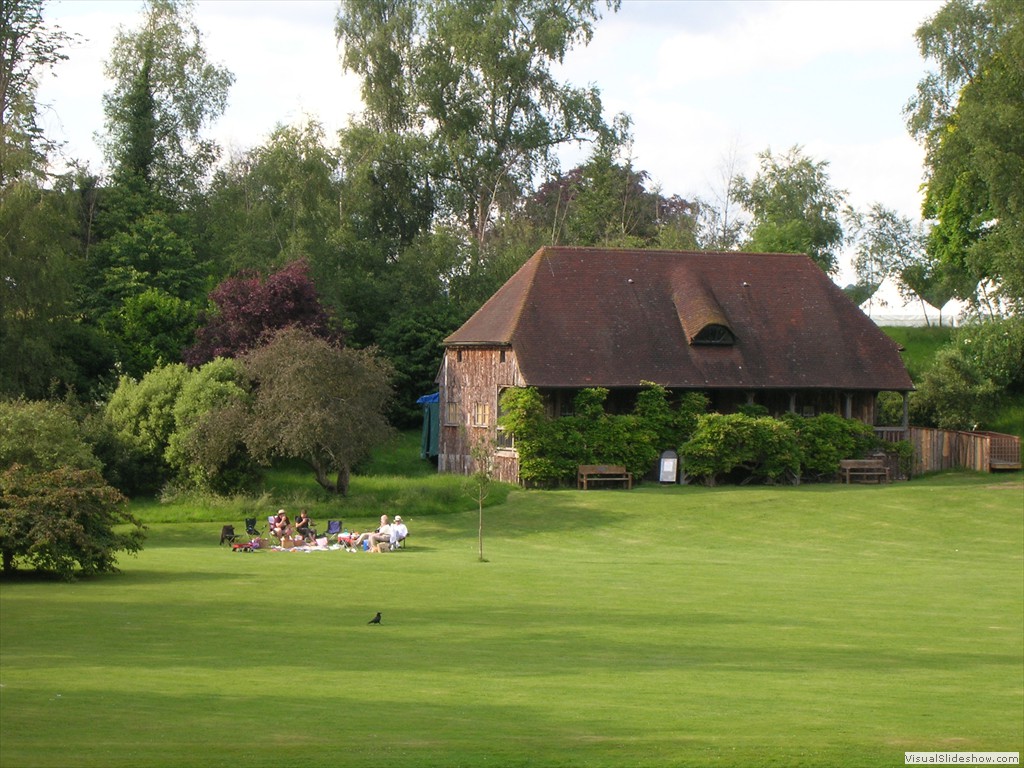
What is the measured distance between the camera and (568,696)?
14008mm

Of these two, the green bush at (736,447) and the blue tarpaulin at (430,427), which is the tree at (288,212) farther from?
the green bush at (736,447)

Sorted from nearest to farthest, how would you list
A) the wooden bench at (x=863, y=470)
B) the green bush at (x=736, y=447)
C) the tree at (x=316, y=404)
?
the tree at (x=316, y=404) < the green bush at (x=736, y=447) < the wooden bench at (x=863, y=470)

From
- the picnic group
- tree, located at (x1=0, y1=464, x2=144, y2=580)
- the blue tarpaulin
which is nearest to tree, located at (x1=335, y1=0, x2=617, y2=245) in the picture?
the blue tarpaulin

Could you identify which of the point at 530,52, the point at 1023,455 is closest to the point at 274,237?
the point at 530,52

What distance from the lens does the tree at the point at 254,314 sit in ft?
164

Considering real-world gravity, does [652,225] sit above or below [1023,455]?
above

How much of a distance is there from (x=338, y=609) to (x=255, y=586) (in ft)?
12.5

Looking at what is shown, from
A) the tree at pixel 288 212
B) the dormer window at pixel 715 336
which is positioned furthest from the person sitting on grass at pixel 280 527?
the tree at pixel 288 212

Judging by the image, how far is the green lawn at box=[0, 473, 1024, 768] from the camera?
37.7 feet

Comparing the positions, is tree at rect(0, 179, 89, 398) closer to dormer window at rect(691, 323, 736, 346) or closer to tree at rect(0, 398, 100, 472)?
tree at rect(0, 398, 100, 472)

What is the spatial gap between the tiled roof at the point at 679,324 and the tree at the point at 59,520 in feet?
71.8

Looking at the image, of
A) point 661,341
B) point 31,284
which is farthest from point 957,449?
point 31,284

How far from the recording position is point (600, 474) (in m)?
47.2

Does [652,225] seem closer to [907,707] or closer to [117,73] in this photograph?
[117,73]
